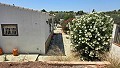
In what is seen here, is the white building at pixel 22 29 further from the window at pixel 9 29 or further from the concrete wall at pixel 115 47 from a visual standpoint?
the concrete wall at pixel 115 47

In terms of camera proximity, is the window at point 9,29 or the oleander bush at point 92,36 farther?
the window at point 9,29

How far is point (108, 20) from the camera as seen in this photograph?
11031 mm

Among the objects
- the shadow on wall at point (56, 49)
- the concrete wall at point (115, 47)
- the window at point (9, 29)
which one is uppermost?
the window at point (9, 29)

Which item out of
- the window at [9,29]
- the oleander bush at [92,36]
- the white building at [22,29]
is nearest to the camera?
the oleander bush at [92,36]

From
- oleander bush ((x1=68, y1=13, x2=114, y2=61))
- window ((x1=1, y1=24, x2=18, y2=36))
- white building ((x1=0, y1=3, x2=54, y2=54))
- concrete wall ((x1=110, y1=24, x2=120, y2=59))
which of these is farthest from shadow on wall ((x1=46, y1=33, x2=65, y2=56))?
concrete wall ((x1=110, y1=24, x2=120, y2=59))

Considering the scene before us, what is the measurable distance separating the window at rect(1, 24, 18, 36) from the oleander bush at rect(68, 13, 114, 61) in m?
4.91

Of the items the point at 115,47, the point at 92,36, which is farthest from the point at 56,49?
the point at 115,47

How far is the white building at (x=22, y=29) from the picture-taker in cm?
1193

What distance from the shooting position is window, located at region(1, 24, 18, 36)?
1216cm

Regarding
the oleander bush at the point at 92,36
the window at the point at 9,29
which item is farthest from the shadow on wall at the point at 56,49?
the window at the point at 9,29

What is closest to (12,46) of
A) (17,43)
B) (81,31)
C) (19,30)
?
(17,43)

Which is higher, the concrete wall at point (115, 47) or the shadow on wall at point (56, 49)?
the concrete wall at point (115, 47)

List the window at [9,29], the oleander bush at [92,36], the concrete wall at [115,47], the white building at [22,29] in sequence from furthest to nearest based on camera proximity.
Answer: the window at [9,29] < the white building at [22,29] < the oleander bush at [92,36] < the concrete wall at [115,47]

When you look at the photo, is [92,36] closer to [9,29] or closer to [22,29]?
[22,29]
